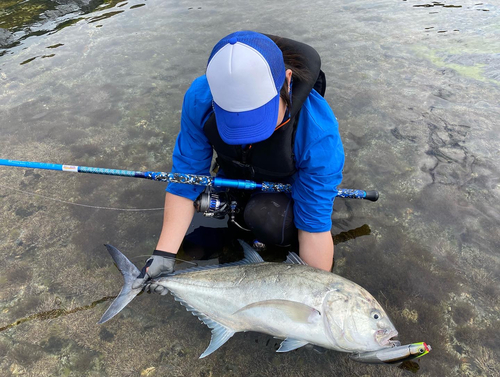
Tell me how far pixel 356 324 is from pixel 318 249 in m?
0.57

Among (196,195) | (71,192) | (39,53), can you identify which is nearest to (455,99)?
(196,195)

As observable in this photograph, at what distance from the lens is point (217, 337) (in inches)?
79.7

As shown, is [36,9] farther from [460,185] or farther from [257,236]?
[460,185]

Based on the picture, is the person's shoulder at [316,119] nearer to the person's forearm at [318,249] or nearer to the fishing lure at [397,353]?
the person's forearm at [318,249]

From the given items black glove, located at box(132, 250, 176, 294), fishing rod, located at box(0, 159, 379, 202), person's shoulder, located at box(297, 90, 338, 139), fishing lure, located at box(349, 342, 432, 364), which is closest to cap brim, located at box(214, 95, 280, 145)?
person's shoulder, located at box(297, 90, 338, 139)

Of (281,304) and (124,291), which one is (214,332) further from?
(124,291)

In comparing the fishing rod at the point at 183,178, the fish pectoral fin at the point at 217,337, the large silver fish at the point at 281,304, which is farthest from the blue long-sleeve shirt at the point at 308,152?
the fish pectoral fin at the point at 217,337

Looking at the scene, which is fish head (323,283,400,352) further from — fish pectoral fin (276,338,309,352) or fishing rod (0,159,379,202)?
fishing rod (0,159,379,202)

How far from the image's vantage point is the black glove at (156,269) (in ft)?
7.33

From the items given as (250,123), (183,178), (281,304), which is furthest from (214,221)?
(250,123)

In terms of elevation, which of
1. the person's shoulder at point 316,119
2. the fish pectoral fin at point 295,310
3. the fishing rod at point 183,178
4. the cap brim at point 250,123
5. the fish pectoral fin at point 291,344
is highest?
the cap brim at point 250,123

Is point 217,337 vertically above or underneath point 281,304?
underneath

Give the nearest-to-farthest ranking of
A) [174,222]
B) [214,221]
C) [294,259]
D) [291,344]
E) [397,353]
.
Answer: [397,353] → [291,344] → [294,259] → [174,222] → [214,221]

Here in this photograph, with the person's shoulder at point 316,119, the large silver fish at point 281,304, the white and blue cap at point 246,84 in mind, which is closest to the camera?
the white and blue cap at point 246,84
